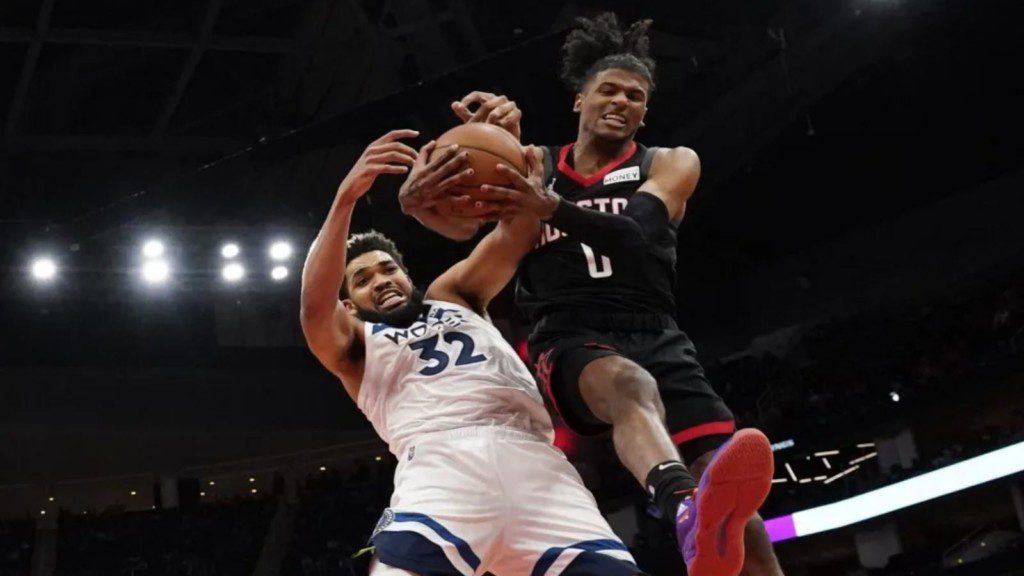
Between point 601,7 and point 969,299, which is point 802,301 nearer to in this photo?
point 969,299

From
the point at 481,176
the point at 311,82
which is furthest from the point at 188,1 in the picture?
the point at 481,176

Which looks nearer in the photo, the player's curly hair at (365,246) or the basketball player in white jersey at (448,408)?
the basketball player in white jersey at (448,408)

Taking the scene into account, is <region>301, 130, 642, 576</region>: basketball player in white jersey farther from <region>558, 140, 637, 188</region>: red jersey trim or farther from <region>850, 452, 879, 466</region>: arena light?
<region>850, 452, 879, 466</region>: arena light

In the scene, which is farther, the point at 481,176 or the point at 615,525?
the point at 615,525

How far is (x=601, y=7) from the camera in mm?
14234

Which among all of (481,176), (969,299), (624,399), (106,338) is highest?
(106,338)

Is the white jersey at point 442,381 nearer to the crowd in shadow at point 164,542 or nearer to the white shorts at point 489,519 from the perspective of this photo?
the white shorts at point 489,519

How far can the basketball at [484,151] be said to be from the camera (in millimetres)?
3580

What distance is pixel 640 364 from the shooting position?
162 inches

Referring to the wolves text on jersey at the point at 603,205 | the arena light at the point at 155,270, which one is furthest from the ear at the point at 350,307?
the arena light at the point at 155,270

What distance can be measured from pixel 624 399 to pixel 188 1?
11444 mm

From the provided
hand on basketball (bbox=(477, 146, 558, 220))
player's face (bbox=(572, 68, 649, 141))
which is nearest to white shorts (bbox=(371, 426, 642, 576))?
hand on basketball (bbox=(477, 146, 558, 220))

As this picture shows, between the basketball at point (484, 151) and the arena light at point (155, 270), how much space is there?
44.3 ft

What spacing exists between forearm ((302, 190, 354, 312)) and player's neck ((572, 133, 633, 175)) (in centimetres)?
98
